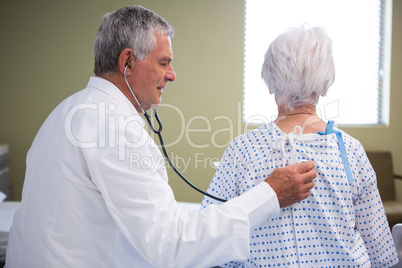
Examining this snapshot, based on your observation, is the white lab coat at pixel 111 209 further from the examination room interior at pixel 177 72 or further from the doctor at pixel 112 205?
the examination room interior at pixel 177 72

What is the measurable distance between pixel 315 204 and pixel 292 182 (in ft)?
0.36

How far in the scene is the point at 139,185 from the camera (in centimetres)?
85

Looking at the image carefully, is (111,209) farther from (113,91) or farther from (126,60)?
(126,60)

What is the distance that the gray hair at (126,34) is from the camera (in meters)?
1.06

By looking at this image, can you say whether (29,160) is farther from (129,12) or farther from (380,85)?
(380,85)

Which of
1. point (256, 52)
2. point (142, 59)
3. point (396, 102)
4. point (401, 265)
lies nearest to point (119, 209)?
point (142, 59)

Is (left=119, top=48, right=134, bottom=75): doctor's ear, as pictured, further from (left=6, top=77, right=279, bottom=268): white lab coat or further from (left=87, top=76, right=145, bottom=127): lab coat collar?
(left=6, top=77, right=279, bottom=268): white lab coat

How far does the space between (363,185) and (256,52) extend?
2435 millimetres

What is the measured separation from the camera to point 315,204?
998mm

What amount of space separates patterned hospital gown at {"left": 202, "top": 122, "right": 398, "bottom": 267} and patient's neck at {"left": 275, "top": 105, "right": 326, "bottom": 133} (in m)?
0.02

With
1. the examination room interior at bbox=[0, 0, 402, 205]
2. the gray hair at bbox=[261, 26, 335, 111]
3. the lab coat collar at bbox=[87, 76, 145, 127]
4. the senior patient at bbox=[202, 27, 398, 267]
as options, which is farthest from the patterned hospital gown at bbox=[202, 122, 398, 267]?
the examination room interior at bbox=[0, 0, 402, 205]

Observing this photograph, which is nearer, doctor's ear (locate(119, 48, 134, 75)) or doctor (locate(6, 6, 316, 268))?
doctor (locate(6, 6, 316, 268))

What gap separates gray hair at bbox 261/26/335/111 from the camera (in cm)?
102

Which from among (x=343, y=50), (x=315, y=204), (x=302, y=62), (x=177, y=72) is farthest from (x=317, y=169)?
(x=343, y=50)
